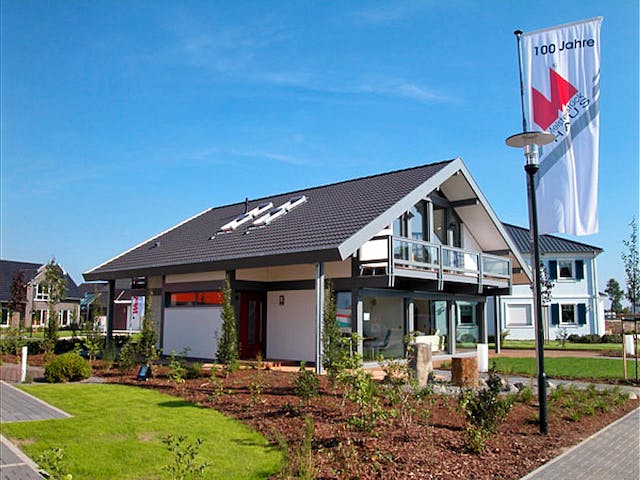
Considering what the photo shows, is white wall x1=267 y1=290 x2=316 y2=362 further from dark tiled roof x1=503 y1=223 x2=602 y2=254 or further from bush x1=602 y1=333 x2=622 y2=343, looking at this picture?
bush x1=602 y1=333 x2=622 y2=343

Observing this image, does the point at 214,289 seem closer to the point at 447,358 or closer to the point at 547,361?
the point at 447,358

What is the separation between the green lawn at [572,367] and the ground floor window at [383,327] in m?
3.03

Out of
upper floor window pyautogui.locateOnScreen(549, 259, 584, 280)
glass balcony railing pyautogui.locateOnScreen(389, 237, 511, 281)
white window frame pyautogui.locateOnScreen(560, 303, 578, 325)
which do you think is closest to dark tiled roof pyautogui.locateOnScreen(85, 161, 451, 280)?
glass balcony railing pyautogui.locateOnScreen(389, 237, 511, 281)

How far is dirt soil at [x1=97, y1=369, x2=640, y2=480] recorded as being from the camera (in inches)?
259

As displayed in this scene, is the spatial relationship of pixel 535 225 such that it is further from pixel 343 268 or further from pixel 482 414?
pixel 343 268

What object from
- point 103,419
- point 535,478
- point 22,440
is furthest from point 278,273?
point 535,478

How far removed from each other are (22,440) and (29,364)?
11.7m

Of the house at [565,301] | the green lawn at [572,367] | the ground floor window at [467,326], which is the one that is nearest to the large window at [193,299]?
the green lawn at [572,367]

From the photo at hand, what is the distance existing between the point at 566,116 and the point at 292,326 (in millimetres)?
9824

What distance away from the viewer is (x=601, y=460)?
746cm

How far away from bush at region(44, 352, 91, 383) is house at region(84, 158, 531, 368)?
150 inches

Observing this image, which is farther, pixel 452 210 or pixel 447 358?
pixel 452 210

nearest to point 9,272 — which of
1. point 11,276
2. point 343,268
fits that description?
point 11,276

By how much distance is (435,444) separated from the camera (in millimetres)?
7578
